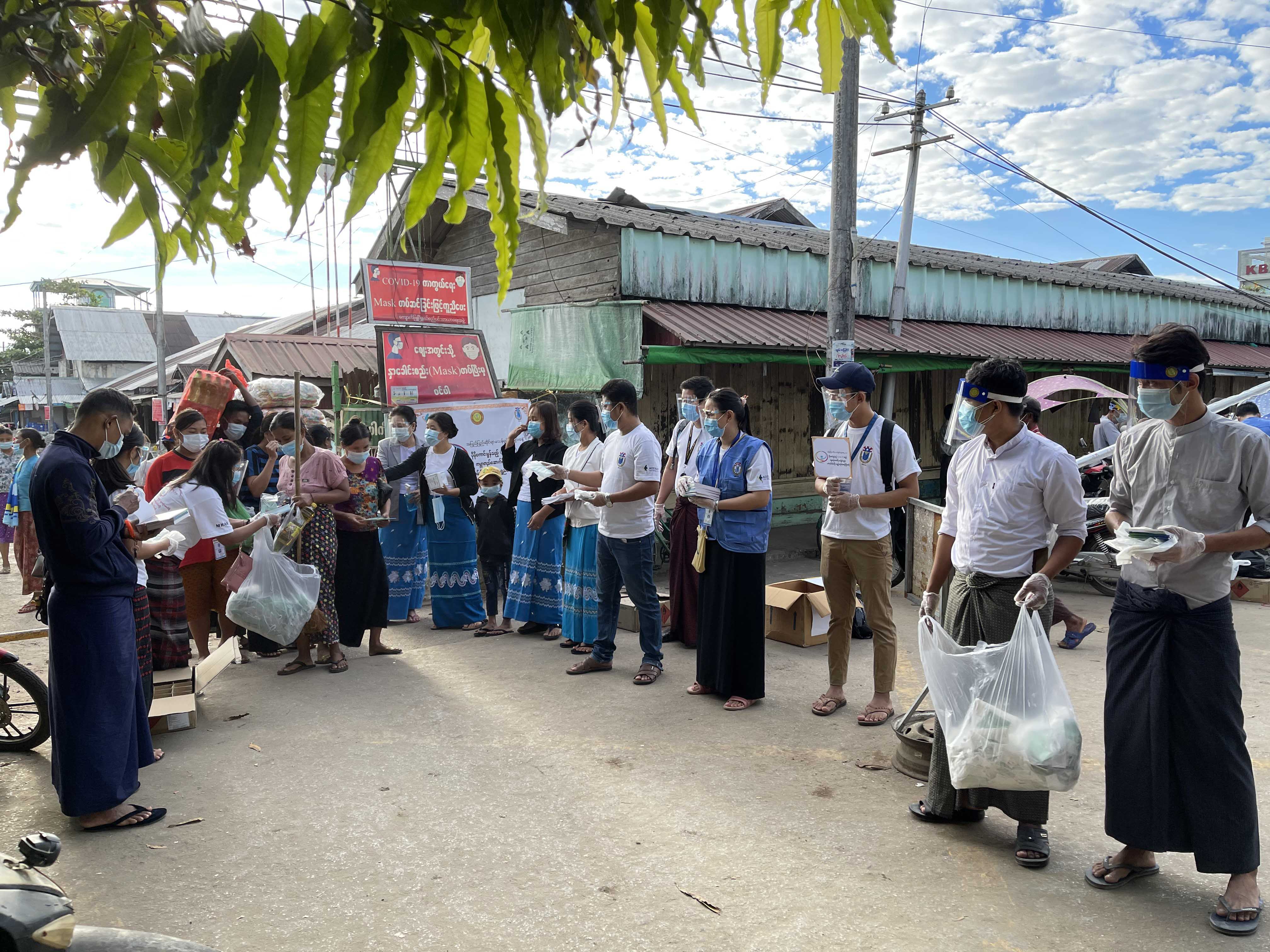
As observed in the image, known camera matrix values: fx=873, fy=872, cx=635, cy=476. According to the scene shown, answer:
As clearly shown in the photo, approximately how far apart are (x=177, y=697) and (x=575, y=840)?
2.80 m

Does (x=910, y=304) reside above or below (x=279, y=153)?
above

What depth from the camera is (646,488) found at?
5816 millimetres

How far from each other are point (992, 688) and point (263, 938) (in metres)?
2.77

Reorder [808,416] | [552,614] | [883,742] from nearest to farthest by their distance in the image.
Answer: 1. [883,742]
2. [552,614]
3. [808,416]

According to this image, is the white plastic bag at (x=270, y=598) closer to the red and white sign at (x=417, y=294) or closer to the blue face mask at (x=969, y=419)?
the blue face mask at (x=969, y=419)

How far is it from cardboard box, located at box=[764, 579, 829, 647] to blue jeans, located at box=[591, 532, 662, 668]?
1217 mm

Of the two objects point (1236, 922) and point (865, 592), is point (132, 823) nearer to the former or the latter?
point (865, 592)

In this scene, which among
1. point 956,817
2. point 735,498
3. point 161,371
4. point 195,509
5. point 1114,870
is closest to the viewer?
point 1114,870

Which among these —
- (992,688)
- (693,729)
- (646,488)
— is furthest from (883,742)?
(646,488)

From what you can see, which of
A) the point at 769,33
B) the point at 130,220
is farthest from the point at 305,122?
the point at 769,33

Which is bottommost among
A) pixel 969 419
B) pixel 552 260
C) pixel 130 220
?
pixel 969 419

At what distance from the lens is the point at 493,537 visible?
7.52 m

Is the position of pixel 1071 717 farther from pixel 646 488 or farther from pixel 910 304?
pixel 910 304

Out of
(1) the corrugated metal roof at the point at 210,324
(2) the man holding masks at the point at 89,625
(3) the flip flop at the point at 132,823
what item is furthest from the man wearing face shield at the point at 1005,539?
(1) the corrugated metal roof at the point at 210,324
